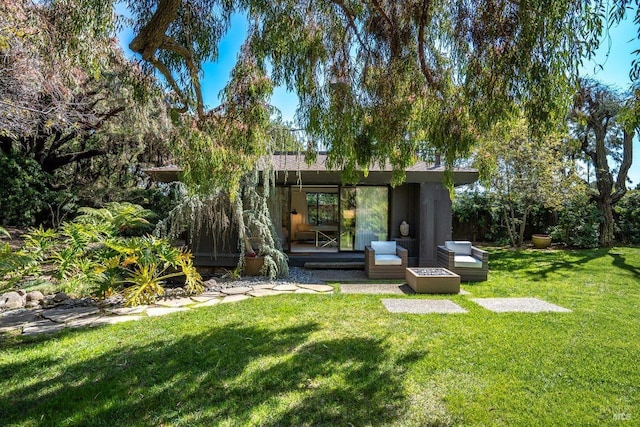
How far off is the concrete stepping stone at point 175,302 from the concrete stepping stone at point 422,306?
3308 mm

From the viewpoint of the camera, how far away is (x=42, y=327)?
463 cm

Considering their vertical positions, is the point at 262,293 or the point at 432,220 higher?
the point at 432,220

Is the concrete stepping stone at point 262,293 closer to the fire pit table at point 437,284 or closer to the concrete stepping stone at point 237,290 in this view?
the concrete stepping stone at point 237,290

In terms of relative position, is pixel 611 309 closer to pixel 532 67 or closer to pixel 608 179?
pixel 532 67

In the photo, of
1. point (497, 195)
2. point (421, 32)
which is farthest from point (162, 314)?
point (497, 195)

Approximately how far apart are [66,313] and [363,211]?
23.8ft

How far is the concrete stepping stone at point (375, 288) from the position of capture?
666 centimetres

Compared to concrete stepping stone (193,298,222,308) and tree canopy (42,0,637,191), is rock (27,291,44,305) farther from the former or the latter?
tree canopy (42,0,637,191)

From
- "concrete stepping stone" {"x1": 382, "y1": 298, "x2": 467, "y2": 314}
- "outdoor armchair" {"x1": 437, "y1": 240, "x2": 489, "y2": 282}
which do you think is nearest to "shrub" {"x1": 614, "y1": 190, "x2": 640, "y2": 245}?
"outdoor armchair" {"x1": 437, "y1": 240, "x2": 489, "y2": 282}

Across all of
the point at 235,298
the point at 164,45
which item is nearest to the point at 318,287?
the point at 235,298

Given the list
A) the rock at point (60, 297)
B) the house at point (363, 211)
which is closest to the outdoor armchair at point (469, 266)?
the house at point (363, 211)

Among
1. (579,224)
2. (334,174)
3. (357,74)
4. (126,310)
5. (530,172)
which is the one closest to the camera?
(357,74)

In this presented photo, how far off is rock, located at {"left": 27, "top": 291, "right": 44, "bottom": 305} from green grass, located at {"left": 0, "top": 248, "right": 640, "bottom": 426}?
1972 mm

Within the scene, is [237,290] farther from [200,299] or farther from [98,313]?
[98,313]
